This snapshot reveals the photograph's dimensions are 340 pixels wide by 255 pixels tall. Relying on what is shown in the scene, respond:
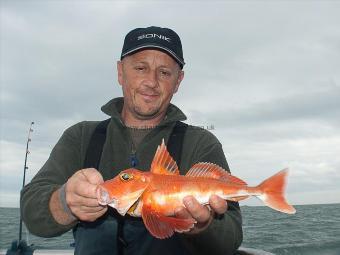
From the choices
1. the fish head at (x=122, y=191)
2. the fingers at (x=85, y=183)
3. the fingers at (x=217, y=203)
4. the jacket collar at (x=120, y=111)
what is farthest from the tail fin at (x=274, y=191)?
the jacket collar at (x=120, y=111)

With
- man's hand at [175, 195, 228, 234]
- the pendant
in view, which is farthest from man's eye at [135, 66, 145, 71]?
man's hand at [175, 195, 228, 234]

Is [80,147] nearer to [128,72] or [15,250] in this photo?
[128,72]

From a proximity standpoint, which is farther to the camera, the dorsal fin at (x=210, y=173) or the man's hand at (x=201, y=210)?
the dorsal fin at (x=210, y=173)

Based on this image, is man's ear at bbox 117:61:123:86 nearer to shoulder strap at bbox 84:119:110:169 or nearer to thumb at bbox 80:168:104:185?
shoulder strap at bbox 84:119:110:169

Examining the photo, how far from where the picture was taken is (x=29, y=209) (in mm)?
4059

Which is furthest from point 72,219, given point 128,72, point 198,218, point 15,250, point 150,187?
point 15,250

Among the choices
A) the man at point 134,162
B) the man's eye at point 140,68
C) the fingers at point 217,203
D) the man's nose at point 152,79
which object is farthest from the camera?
the man's eye at point 140,68

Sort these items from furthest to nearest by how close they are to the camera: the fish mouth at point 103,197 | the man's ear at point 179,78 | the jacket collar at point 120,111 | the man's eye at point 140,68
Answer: the man's ear at point 179,78
the jacket collar at point 120,111
the man's eye at point 140,68
the fish mouth at point 103,197

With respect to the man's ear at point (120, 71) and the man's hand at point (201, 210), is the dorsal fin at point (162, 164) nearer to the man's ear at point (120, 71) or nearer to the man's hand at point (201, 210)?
the man's hand at point (201, 210)

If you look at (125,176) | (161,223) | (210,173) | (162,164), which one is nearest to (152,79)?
(162,164)

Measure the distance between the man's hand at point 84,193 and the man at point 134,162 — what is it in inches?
0.4

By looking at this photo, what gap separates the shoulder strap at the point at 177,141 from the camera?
15.4 ft

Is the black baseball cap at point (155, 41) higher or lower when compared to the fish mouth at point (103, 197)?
higher

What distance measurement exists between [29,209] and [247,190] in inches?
88.8
